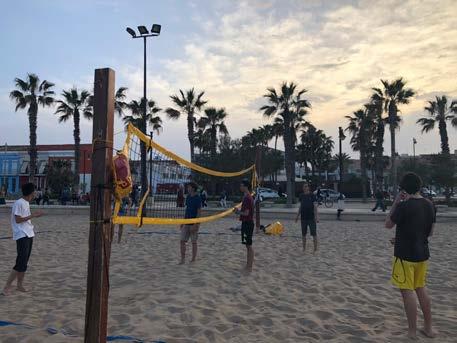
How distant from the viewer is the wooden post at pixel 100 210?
330cm

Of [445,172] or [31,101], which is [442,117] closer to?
[445,172]

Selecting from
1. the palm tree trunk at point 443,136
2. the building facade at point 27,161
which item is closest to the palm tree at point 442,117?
the palm tree trunk at point 443,136

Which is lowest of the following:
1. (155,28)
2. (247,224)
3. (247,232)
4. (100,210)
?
(247,232)

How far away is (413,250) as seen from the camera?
13.3 feet

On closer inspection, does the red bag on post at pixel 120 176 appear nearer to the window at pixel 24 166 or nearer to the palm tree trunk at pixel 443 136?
the palm tree trunk at pixel 443 136

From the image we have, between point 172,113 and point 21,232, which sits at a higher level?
point 172,113

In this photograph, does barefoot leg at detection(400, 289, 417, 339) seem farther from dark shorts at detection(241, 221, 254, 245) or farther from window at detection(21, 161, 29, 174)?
window at detection(21, 161, 29, 174)

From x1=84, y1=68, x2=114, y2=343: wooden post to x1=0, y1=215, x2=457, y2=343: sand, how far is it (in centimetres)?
84

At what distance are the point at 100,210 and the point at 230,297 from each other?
276 centimetres

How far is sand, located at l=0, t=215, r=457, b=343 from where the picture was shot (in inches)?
166

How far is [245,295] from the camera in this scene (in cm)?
561

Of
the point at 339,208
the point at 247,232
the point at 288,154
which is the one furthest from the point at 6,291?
the point at 288,154

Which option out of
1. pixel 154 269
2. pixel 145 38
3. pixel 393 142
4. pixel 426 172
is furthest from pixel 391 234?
pixel 426 172

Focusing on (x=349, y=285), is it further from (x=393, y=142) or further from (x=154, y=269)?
(x=393, y=142)
